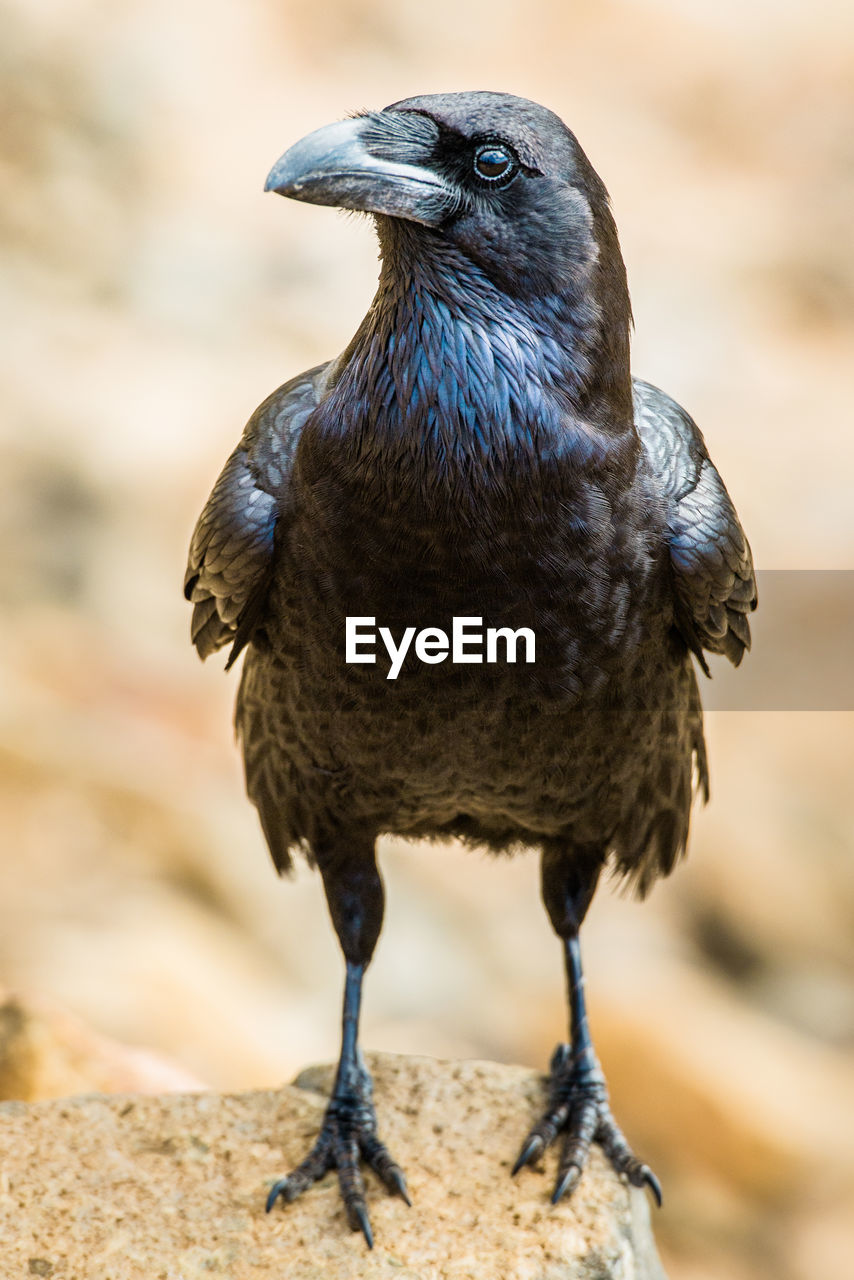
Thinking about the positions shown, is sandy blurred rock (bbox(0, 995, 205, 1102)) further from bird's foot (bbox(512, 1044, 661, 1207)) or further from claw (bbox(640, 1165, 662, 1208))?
claw (bbox(640, 1165, 662, 1208))

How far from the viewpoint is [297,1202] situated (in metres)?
3.35

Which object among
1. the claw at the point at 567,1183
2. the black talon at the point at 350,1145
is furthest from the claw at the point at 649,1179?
the black talon at the point at 350,1145

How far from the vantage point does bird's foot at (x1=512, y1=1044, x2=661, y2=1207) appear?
3402 millimetres

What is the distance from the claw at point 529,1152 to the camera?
340 cm

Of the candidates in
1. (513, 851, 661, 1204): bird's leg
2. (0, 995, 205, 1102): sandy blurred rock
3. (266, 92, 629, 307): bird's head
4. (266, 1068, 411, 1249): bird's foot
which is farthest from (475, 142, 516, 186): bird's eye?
(0, 995, 205, 1102): sandy blurred rock

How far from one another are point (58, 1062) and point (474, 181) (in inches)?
119

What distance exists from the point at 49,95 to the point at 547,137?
6107mm

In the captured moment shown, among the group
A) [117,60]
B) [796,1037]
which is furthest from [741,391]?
[117,60]

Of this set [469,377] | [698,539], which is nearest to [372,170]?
[469,377]

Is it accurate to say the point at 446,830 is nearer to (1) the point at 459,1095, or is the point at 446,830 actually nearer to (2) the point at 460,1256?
(1) the point at 459,1095

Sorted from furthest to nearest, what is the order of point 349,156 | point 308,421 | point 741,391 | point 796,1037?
point 741,391, point 796,1037, point 308,421, point 349,156

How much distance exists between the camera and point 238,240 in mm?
7816

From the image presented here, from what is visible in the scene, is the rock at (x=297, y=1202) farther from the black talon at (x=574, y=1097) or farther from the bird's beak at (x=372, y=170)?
the bird's beak at (x=372, y=170)

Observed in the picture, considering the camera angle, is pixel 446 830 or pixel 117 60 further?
pixel 117 60
